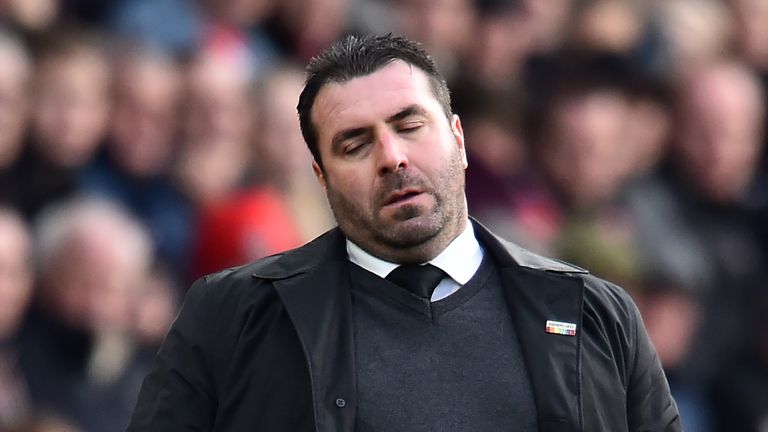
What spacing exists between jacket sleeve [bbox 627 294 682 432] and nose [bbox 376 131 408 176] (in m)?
0.47

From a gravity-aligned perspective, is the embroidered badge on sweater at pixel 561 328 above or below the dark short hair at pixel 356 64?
below

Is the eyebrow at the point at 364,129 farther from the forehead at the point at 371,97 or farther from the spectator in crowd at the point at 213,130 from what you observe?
the spectator in crowd at the point at 213,130

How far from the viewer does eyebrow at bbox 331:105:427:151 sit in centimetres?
252

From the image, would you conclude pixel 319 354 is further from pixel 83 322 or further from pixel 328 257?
pixel 83 322

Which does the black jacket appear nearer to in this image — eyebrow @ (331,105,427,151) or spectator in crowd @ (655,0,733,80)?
eyebrow @ (331,105,427,151)

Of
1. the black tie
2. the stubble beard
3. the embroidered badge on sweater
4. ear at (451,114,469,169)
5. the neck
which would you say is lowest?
the embroidered badge on sweater

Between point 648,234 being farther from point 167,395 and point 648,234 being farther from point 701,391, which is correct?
point 167,395

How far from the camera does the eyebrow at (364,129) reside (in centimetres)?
252

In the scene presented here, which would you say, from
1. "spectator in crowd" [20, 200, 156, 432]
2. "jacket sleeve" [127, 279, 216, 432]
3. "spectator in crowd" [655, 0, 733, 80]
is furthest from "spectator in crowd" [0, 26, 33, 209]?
"spectator in crowd" [655, 0, 733, 80]

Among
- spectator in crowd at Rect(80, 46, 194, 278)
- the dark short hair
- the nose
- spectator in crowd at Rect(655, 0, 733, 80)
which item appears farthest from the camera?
spectator in crowd at Rect(655, 0, 733, 80)

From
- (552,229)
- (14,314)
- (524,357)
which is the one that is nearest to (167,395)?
(524,357)

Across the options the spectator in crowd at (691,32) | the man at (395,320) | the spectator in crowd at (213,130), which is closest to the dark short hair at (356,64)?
the man at (395,320)

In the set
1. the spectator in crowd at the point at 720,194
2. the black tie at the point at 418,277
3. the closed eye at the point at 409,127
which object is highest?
the closed eye at the point at 409,127

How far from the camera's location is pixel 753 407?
5656 mm
